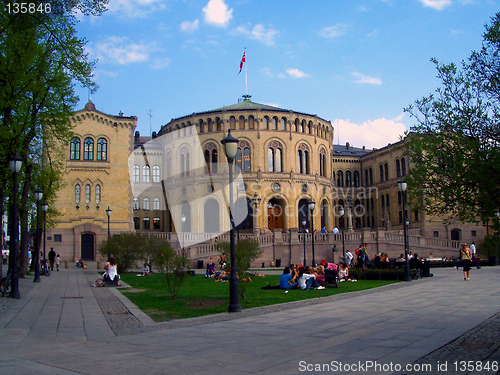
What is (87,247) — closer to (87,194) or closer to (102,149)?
(87,194)

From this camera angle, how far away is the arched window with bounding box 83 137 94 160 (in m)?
51.2

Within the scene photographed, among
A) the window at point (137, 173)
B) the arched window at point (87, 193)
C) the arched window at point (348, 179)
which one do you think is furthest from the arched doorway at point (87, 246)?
the arched window at point (348, 179)

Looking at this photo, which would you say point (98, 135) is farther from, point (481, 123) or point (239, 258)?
point (481, 123)

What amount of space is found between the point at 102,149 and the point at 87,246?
1036 cm

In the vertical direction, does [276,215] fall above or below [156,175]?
below

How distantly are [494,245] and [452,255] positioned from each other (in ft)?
16.7

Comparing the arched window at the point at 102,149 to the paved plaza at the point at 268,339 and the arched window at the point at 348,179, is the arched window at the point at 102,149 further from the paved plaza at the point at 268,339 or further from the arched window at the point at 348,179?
the arched window at the point at 348,179

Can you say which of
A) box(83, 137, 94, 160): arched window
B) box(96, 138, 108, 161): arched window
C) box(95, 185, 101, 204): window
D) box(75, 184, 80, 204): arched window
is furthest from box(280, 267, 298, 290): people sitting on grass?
box(83, 137, 94, 160): arched window

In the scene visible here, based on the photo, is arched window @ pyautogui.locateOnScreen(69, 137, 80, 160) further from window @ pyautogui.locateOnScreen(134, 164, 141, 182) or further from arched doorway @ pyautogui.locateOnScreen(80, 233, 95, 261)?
window @ pyautogui.locateOnScreen(134, 164, 141, 182)

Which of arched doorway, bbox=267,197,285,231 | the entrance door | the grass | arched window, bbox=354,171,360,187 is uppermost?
arched window, bbox=354,171,360,187

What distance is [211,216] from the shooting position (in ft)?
192

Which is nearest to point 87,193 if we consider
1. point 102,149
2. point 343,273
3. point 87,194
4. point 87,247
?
point 87,194

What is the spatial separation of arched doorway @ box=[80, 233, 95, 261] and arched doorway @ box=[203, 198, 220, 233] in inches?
554

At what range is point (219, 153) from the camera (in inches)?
2345
